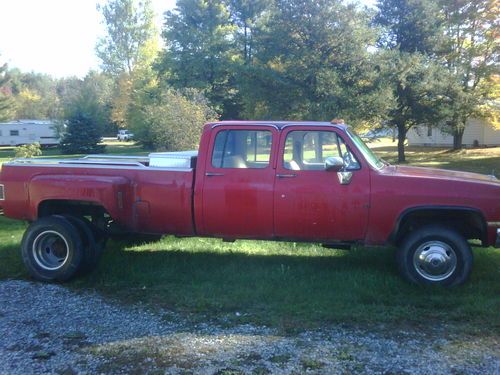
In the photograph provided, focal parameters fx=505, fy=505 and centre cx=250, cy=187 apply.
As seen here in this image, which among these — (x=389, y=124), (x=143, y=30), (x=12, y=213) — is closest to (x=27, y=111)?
(x=143, y=30)

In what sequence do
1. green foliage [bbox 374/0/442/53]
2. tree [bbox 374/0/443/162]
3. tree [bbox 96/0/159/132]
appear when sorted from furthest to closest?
1. tree [bbox 96/0/159/132]
2. green foliage [bbox 374/0/442/53]
3. tree [bbox 374/0/443/162]

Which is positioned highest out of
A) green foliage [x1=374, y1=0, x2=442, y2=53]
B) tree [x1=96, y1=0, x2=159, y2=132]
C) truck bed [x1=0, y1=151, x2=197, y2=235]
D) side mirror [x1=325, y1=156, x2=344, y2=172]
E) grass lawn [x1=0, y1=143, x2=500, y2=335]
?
tree [x1=96, y1=0, x2=159, y2=132]

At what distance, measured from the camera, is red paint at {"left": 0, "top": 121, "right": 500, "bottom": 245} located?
5676mm

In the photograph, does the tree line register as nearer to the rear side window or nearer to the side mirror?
the rear side window

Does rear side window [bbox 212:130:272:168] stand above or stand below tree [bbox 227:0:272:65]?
below

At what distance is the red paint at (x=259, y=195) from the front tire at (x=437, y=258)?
31 cm

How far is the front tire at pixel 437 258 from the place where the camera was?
5.64 m

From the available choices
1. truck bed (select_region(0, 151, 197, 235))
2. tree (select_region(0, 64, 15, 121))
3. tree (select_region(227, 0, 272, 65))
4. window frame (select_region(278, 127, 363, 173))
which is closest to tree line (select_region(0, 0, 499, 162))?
truck bed (select_region(0, 151, 197, 235))

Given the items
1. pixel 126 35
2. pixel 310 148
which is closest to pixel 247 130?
pixel 310 148

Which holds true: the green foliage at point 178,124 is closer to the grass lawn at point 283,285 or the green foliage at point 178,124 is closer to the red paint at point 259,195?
the grass lawn at point 283,285

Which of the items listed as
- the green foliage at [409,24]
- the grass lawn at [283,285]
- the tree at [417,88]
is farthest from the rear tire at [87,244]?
the green foliage at [409,24]

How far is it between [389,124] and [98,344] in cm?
2655

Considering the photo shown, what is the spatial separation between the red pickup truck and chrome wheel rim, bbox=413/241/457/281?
11mm

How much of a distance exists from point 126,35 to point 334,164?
177 feet
